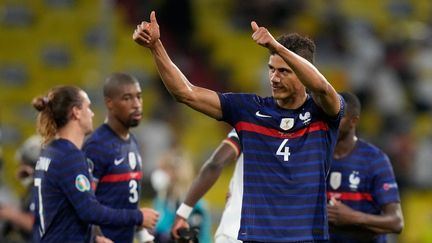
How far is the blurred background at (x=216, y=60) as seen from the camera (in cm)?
1639

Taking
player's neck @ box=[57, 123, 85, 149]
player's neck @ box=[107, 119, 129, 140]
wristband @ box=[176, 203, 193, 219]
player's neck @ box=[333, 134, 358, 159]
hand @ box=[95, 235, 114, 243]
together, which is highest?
player's neck @ box=[107, 119, 129, 140]

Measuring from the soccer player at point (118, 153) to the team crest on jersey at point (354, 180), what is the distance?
5.26 ft

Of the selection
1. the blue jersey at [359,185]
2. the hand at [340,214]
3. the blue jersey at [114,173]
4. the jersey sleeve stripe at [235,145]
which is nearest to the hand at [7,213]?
the blue jersey at [114,173]

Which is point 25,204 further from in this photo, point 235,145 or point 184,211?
point 235,145

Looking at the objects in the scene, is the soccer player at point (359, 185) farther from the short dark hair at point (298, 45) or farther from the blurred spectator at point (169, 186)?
the blurred spectator at point (169, 186)

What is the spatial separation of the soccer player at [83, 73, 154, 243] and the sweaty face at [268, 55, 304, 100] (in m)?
1.94

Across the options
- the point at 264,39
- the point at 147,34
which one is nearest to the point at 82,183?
the point at 147,34

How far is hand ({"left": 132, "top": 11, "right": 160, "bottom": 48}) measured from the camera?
6641mm

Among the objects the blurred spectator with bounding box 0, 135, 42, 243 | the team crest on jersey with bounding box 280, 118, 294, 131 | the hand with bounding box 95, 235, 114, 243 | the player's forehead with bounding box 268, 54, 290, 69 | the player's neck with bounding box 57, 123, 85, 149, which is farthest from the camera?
the blurred spectator with bounding box 0, 135, 42, 243

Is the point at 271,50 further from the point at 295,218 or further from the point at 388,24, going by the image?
the point at 388,24

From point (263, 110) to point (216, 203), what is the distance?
8190 millimetres

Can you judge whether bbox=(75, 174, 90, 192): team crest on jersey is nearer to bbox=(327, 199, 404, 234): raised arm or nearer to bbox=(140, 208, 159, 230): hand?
bbox=(140, 208, 159, 230): hand

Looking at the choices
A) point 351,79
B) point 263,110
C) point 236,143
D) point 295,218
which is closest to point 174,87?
point 263,110

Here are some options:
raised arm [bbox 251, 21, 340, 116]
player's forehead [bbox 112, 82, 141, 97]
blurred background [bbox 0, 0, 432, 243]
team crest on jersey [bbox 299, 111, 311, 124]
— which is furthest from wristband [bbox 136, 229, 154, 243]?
blurred background [bbox 0, 0, 432, 243]
